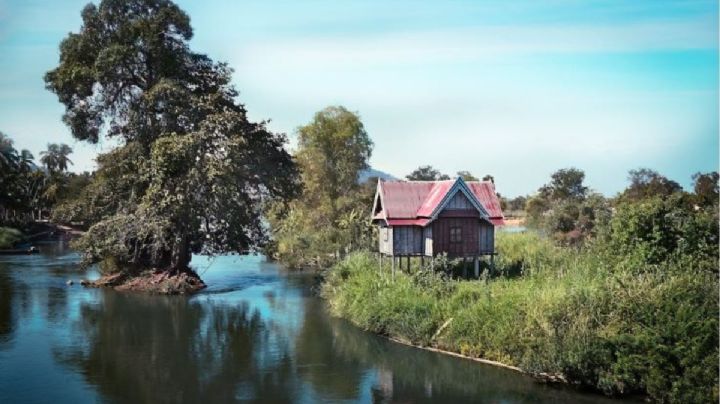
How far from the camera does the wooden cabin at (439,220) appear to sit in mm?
28625

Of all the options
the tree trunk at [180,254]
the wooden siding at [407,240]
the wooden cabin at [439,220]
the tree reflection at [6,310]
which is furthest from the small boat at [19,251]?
the wooden siding at [407,240]

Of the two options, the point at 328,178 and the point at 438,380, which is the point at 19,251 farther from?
the point at 438,380

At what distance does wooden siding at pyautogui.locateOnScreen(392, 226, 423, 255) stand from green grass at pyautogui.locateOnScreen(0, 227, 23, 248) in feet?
142

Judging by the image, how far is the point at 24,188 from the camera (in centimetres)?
7669

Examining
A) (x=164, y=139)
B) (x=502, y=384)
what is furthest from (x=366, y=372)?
(x=164, y=139)

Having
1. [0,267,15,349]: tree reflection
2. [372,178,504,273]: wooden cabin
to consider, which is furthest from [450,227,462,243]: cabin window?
[0,267,15,349]: tree reflection

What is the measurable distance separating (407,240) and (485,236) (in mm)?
3542

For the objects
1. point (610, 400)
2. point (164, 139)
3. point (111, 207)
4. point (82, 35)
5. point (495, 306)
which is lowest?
point (610, 400)

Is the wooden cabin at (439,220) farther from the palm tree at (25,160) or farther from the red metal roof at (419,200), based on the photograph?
the palm tree at (25,160)

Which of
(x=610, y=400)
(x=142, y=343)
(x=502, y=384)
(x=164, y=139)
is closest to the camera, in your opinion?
(x=610, y=400)

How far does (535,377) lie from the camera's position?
18.8m

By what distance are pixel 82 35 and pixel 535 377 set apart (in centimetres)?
3108

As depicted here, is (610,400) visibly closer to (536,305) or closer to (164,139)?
(536,305)

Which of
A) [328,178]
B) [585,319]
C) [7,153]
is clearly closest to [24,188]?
[7,153]
